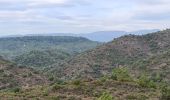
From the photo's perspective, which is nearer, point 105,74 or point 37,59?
point 105,74

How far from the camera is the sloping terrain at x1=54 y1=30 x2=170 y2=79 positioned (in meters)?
114

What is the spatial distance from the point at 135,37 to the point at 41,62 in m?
39.7

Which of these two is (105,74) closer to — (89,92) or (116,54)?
(116,54)

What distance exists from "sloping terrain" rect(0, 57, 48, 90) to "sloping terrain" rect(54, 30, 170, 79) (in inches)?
1034

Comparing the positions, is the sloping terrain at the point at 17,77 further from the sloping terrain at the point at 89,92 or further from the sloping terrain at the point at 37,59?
the sloping terrain at the point at 37,59

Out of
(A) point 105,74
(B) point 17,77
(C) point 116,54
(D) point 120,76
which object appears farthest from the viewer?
(C) point 116,54

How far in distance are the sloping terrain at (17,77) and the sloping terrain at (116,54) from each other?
26259 mm

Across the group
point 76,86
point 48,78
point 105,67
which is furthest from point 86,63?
point 76,86

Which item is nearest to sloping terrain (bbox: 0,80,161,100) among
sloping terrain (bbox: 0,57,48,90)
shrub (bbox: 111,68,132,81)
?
shrub (bbox: 111,68,132,81)

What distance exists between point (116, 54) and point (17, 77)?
62.7 metres

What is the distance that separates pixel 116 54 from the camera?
131750 millimetres

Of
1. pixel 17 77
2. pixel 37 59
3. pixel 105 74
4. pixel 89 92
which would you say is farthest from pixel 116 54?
pixel 89 92

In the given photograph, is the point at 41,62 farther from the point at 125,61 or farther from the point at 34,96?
the point at 34,96

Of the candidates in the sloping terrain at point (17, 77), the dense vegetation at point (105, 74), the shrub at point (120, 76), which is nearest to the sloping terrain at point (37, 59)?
the dense vegetation at point (105, 74)
